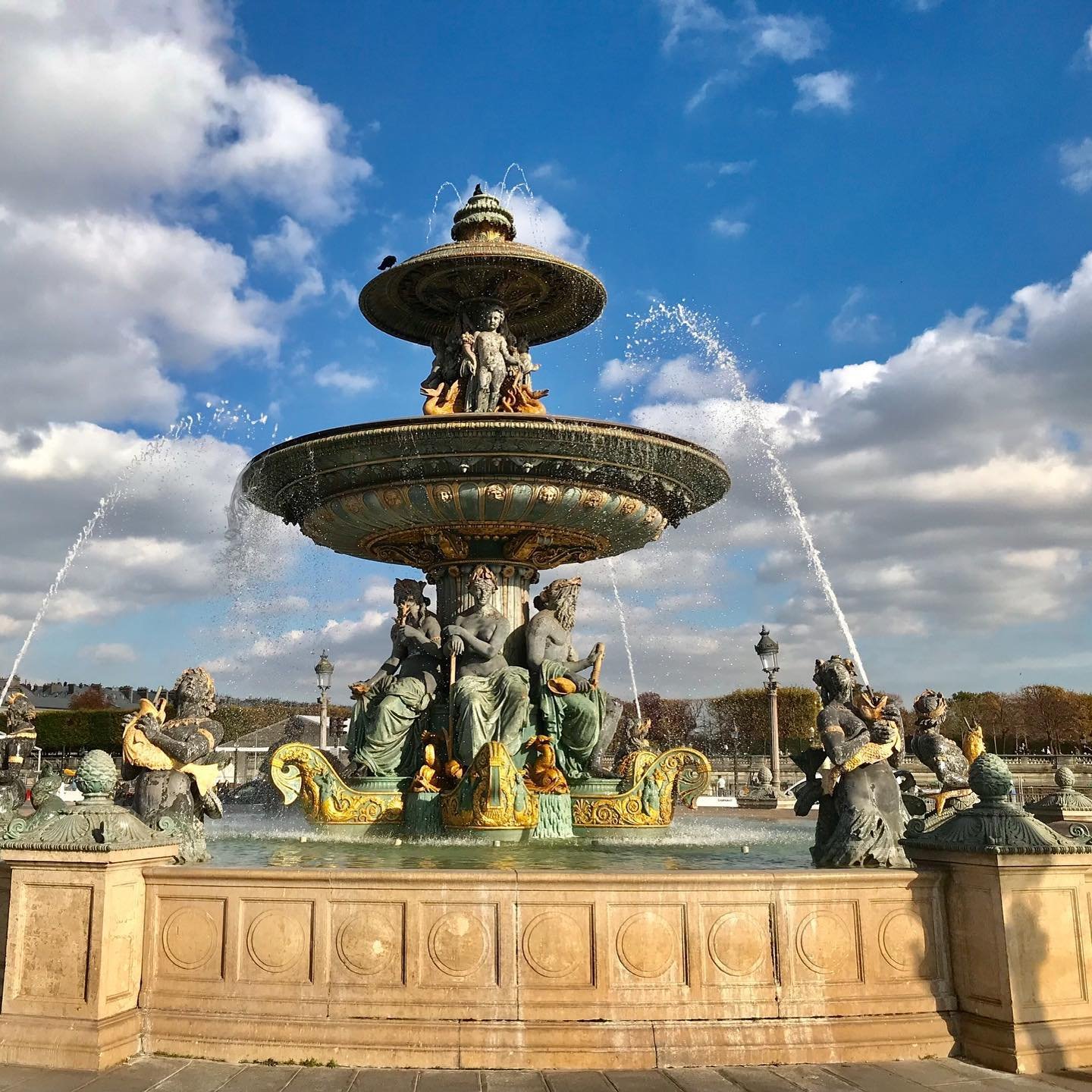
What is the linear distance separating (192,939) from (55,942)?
66cm

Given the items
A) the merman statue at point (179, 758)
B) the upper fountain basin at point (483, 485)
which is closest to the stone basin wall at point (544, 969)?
the merman statue at point (179, 758)

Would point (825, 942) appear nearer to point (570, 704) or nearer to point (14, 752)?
point (570, 704)

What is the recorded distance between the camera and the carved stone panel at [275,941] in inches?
206

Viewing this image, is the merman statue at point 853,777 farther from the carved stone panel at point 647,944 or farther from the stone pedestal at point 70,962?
the stone pedestal at point 70,962

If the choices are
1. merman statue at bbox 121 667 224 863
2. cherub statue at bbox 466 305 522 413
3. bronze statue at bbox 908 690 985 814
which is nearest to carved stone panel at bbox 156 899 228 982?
merman statue at bbox 121 667 224 863

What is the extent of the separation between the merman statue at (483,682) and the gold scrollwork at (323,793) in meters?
0.99

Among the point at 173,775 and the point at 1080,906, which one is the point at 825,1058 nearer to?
the point at 1080,906

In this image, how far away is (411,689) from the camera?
10742 millimetres

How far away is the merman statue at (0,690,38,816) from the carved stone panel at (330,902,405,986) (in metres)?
3.91

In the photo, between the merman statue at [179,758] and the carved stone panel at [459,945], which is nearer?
the carved stone panel at [459,945]

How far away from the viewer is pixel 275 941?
5277mm

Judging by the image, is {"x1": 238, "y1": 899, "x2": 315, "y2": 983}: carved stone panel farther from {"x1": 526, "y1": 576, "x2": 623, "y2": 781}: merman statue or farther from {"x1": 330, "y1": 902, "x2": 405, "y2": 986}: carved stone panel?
{"x1": 526, "y1": 576, "x2": 623, "y2": 781}: merman statue

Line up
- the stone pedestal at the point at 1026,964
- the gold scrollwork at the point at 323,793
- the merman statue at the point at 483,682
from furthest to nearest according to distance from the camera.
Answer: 1. the gold scrollwork at the point at 323,793
2. the merman statue at the point at 483,682
3. the stone pedestal at the point at 1026,964

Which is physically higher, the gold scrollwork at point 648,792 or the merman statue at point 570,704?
the merman statue at point 570,704
